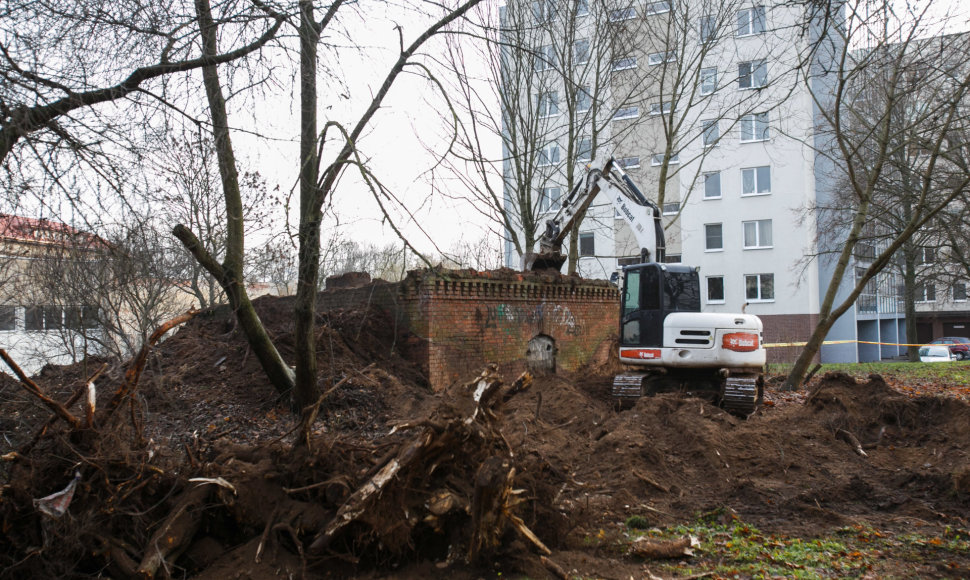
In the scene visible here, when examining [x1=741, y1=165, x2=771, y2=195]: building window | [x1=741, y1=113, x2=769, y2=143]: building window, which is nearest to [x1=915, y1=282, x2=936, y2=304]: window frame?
[x1=741, y1=165, x2=771, y2=195]: building window

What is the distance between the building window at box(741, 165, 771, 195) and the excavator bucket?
65.8 ft

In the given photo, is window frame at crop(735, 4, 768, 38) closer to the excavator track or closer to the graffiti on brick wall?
the excavator track

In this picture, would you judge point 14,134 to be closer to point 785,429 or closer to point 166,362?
point 166,362

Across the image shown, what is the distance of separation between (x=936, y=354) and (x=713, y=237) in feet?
44.3

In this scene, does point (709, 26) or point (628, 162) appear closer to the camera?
point (709, 26)

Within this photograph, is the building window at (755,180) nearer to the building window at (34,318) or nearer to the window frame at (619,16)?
the window frame at (619,16)

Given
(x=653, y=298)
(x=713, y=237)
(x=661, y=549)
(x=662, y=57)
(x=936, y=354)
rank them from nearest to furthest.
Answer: (x=661, y=549), (x=653, y=298), (x=662, y=57), (x=713, y=237), (x=936, y=354)

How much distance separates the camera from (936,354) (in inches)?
1377

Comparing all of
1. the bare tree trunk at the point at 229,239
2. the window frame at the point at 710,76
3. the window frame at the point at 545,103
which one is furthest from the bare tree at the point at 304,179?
the window frame at the point at 710,76

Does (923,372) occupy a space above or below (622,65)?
below

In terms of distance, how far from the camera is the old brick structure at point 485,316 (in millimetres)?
12133

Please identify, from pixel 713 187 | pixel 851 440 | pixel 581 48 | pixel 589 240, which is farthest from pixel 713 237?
pixel 851 440

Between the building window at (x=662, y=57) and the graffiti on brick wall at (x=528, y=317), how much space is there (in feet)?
22.9

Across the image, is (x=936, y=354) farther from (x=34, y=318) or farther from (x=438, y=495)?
(x=34, y=318)
